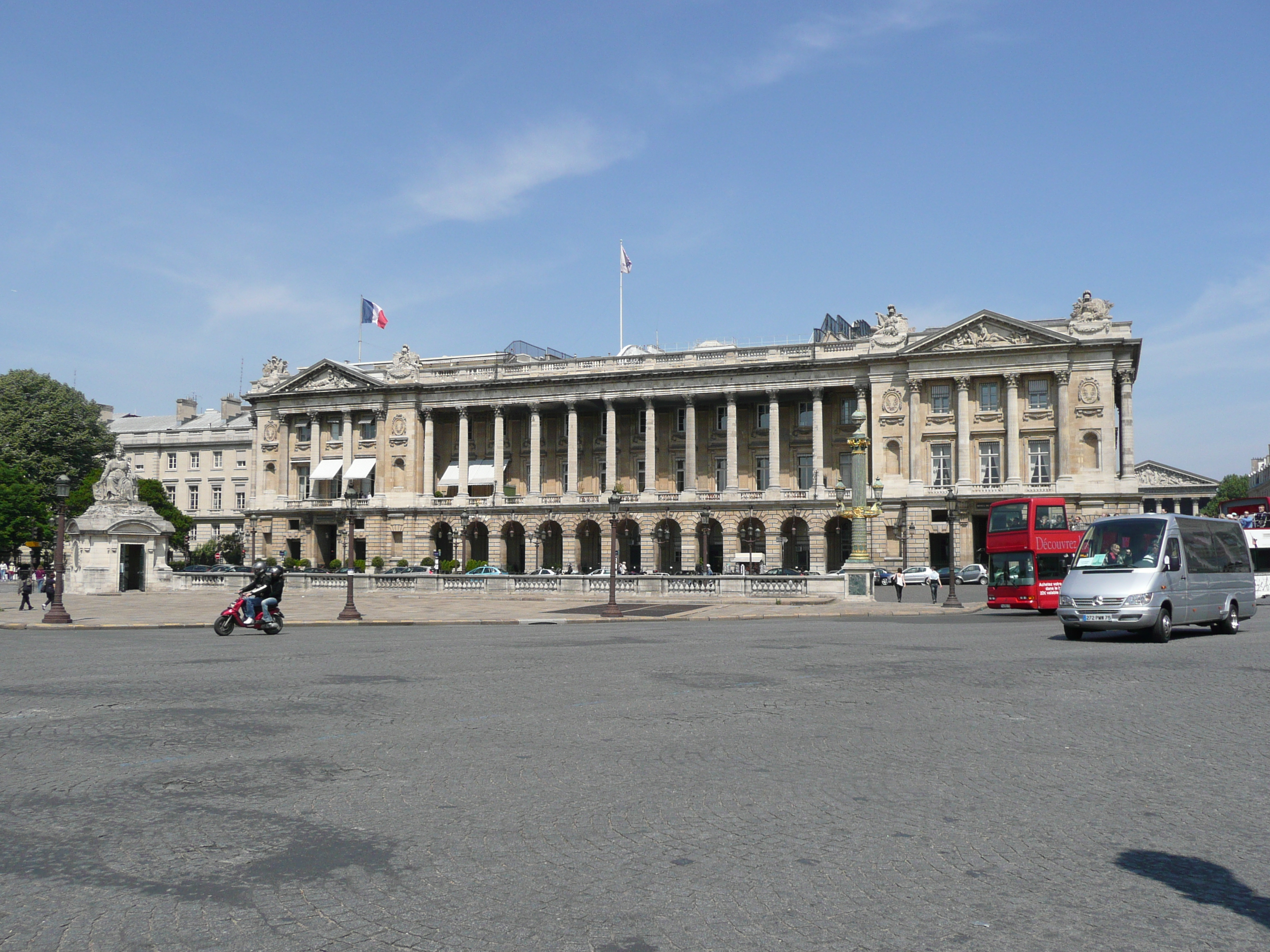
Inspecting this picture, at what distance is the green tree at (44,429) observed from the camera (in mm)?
83375

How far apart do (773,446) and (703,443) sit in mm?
7279

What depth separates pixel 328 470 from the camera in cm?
8844

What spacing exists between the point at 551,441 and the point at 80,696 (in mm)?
77391

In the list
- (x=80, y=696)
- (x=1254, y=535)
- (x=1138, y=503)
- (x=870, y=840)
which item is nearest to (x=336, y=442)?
(x=1138, y=503)

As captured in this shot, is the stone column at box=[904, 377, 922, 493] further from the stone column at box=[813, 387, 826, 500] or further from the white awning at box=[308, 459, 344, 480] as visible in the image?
the white awning at box=[308, 459, 344, 480]

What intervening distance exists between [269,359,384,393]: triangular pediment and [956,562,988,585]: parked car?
5046cm

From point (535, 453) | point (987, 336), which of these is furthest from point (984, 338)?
point (535, 453)

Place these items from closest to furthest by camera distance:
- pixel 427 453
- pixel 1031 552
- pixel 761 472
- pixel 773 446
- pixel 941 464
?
pixel 1031 552, pixel 941 464, pixel 773 446, pixel 761 472, pixel 427 453

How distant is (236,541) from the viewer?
94688 millimetres

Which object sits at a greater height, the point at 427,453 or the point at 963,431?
the point at 963,431

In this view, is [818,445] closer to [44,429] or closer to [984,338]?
[984,338]

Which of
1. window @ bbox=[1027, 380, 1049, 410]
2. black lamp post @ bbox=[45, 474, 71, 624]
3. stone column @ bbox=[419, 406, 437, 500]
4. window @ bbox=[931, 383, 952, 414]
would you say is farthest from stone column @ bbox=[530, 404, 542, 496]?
black lamp post @ bbox=[45, 474, 71, 624]

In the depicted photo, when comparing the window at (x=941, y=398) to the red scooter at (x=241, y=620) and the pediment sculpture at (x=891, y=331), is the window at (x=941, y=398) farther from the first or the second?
the red scooter at (x=241, y=620)

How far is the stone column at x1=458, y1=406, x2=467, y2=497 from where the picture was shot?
87.2 m
